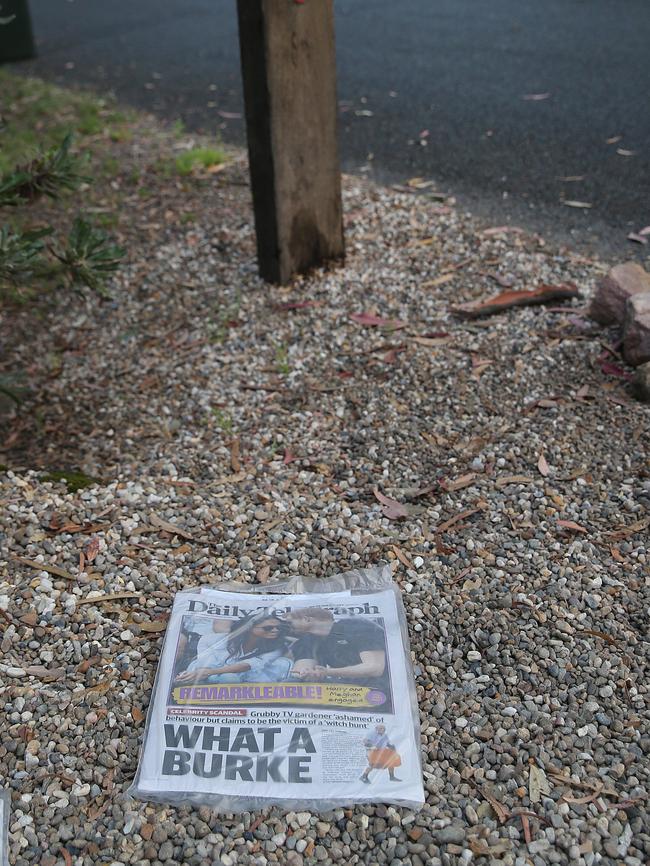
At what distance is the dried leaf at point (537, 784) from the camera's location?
169 centimetres

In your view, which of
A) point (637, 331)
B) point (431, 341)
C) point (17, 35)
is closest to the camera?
point (637, 331)

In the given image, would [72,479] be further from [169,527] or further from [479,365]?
[479,365]

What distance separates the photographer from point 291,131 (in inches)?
126

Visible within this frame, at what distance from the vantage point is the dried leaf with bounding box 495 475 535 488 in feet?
8.14

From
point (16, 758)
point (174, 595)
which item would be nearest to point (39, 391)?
point (174, 595)

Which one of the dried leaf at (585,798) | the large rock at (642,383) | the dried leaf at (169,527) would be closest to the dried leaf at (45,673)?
the dried leaf at (169,527)

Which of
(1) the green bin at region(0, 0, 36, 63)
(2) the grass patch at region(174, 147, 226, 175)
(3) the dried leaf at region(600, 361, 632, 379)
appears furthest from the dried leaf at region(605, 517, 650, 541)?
(1) the green bin at region(0, 0, 36, 63)

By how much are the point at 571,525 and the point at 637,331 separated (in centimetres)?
84

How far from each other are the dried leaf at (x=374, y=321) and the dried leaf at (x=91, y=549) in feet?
4.52

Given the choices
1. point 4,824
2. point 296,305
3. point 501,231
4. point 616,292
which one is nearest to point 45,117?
point 296,305

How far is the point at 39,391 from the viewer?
10.7 ft

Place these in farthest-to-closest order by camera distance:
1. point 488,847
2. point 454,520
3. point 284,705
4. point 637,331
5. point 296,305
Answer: point 296,305, point 637,331, point 454,520, point 284,705, point 488,847

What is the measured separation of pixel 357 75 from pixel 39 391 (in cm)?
381

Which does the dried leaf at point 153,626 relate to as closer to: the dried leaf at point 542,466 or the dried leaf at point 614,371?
the dried leaf at point 542,466
